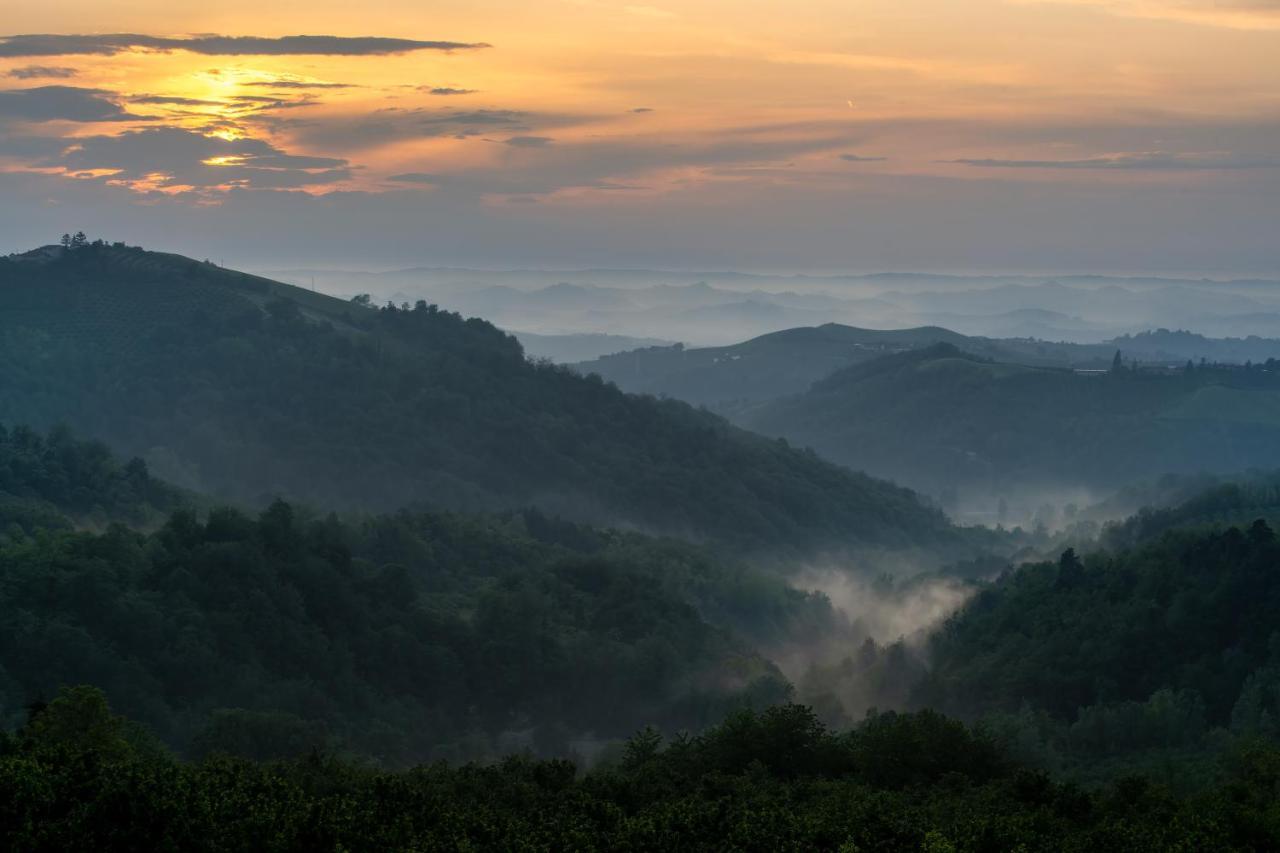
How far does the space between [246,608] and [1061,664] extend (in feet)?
175

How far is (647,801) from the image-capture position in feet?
150

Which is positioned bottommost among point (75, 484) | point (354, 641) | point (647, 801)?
point (354, 641)

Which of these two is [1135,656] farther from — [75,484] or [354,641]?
[75,484]

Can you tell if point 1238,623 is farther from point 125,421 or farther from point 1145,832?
point 125,421

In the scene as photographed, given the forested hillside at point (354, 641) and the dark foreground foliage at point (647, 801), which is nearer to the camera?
the dark foreground foliage at point (647, 801)

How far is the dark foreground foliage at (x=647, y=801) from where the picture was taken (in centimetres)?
3441

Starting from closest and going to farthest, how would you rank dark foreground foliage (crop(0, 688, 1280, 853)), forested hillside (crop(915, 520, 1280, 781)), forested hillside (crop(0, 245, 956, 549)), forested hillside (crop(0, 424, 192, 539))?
dark foreground foliage (crop(0, 688, 1280, 853)) < forested hillside (crop(915, 520, 1280, 781)) < forested hillside (crop(0, 424, 192, 539)) < forested hillside (crop(0, 245, 956, 549))

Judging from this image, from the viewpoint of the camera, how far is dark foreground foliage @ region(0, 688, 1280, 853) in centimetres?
3441

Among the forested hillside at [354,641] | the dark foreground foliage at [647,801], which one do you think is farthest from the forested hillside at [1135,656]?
the dark foreground foliage at [647,801]

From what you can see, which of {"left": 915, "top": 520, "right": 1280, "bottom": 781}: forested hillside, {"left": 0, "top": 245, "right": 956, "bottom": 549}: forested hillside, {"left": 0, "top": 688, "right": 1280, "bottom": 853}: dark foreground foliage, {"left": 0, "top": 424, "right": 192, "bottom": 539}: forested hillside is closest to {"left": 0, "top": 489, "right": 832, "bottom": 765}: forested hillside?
{"left": 0, "top": 424, "right": 192, "bottom": 539}: forested hillside

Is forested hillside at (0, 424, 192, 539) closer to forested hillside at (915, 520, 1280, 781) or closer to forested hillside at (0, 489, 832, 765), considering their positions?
forested hillside at (0, 489, 832, 765)

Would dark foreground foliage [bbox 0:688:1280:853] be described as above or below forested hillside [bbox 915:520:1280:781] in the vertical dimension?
above

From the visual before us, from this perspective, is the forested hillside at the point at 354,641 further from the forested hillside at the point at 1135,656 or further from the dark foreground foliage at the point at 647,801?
the dark foreground foliage at the point at 647,801

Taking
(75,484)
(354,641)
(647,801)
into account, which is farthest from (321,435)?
(647,801)
